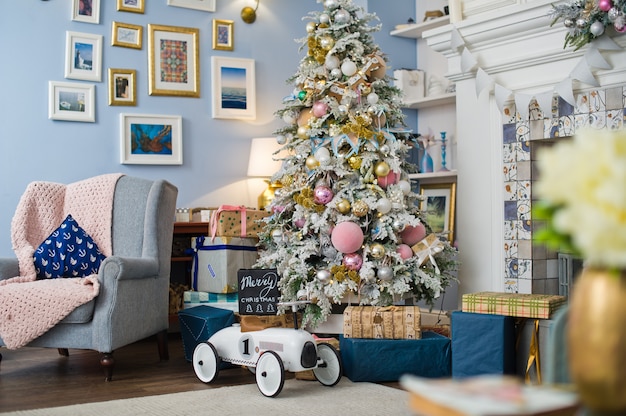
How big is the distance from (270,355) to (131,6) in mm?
3024

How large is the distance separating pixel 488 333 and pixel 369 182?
41.9 inches

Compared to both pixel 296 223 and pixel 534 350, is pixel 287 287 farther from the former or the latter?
pixel 534 350

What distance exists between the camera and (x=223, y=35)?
5.45 metres

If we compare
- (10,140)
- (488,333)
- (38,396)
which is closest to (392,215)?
(488,333)

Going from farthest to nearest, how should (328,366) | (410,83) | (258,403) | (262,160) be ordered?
(410,83)
(262,160)
(328,366)
(258,403)

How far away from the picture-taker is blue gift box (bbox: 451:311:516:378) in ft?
10.5

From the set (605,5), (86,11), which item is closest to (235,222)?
(86,11)

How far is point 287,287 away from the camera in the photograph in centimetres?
393

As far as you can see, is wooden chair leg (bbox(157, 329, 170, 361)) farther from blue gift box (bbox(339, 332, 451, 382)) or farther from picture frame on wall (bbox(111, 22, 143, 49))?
picture frame on wall (bbox(111, 22, 143, 49))

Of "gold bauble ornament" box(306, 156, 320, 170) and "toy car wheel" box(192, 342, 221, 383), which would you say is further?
"gold bauble ornament" box(306, 156, 320, 170)

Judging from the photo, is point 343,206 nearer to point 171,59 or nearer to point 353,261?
point 353,261

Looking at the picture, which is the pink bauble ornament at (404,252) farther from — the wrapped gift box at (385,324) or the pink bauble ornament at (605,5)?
the pink bauble ornament at (605,5)

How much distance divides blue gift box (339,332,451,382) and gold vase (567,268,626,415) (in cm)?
243

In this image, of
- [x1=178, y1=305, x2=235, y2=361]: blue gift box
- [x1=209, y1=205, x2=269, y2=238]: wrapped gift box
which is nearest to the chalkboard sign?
[x1=178, y1=305, x2=235, y2=361]: blue gift box
